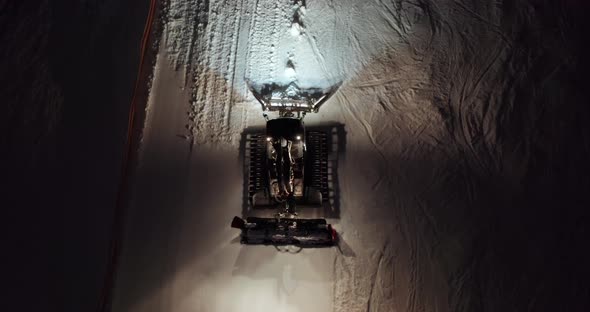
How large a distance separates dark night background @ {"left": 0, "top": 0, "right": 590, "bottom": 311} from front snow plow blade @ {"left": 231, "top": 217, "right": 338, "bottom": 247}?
29.8 inches

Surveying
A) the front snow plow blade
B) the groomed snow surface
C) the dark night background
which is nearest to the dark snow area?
the dark night background

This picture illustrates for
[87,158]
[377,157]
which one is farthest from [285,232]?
[87,158]

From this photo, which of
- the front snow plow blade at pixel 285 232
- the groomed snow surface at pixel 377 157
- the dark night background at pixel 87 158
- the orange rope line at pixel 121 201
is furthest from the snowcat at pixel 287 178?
the dark night background at pixel 87 158

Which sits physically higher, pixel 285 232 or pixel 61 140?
pixel 61 140

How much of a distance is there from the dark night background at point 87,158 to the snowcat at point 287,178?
76cm

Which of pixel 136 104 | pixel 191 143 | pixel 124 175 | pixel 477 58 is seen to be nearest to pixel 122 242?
pixel 124 175

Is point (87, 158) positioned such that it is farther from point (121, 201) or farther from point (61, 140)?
point (121, 201)

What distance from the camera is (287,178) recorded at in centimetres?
196

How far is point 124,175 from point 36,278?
2.08 ft

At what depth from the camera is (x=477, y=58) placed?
7.58ft

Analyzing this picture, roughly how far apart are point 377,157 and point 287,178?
22.0 inches

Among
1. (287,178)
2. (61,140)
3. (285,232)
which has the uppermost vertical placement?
(61,140)

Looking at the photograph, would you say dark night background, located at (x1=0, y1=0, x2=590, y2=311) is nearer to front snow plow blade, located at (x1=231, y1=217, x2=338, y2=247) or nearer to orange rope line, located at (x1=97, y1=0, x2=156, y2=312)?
orange rope line, located at (x1=97, y1=0, x2=156, y2=312)

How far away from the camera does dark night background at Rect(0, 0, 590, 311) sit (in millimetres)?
1949
